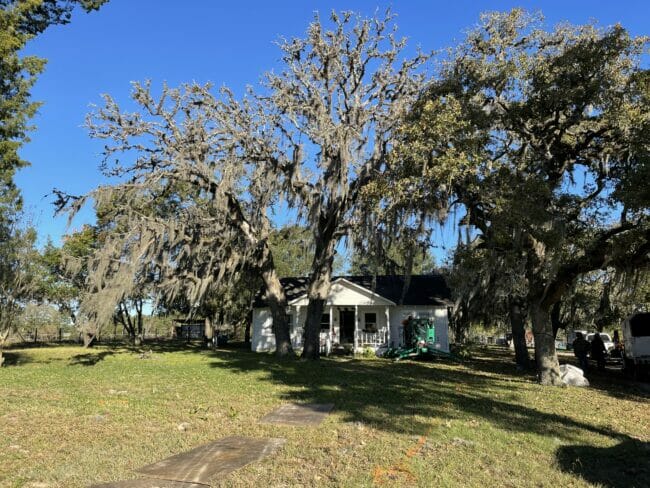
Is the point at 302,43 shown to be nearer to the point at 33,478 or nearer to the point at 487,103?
the point at 487,103

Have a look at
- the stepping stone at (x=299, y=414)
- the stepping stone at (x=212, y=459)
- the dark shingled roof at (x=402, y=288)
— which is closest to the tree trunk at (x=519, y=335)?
the dark shingled roof at (x=402, y=288)

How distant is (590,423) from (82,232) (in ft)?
105

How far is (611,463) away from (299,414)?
4.29m

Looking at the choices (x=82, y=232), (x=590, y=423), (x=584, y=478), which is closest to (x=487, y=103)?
(x=590, y=423)

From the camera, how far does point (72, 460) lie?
5.18m

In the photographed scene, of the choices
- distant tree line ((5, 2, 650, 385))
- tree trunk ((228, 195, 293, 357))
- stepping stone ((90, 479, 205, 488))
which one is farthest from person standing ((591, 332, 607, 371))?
stepping stone ((90, 479, 205, 488))

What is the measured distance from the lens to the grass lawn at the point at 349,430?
480 cm

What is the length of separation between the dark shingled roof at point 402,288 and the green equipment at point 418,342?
1.64 meters

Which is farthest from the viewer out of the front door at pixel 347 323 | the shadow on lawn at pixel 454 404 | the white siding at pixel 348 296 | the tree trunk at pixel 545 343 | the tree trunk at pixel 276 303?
the front door at pixel 347 323

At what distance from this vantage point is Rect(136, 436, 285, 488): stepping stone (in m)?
4.72

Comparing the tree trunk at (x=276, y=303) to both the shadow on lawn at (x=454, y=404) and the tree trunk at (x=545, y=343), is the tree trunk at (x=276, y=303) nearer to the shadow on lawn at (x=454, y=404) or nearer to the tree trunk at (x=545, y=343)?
the shadow on lawn at (x=454, y=404)

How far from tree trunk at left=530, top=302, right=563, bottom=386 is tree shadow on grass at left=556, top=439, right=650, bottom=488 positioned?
6.44m

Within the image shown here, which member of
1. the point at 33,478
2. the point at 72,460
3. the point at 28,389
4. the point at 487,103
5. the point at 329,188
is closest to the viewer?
the point at 33,478

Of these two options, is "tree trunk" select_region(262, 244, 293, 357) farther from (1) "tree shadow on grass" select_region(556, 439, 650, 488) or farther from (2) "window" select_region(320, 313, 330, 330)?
(1) "tree shadow on grass" select_region(556, 439, 650, 488)
